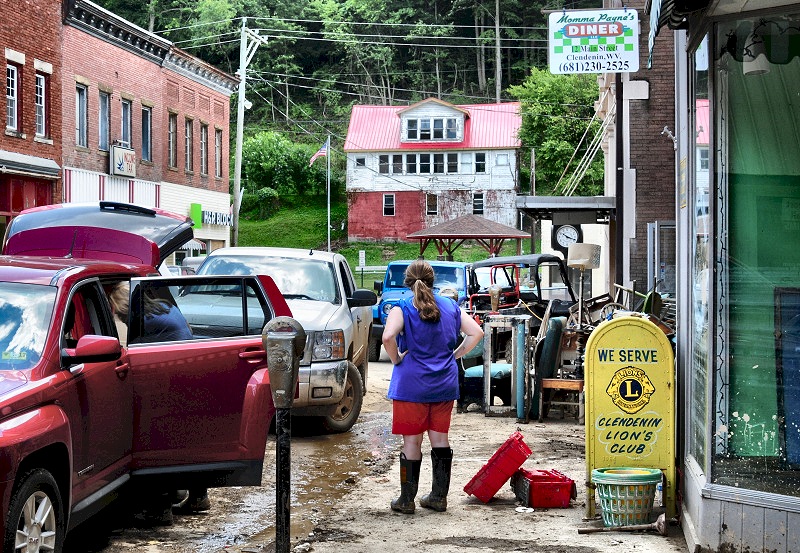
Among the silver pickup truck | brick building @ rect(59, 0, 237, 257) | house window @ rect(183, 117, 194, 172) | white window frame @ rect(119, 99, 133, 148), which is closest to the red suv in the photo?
the silver pickup truck

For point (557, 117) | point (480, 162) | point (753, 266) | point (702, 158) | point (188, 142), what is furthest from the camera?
point (480, 162)

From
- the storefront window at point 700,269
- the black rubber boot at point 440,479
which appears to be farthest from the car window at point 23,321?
the storefront window at point 700,269

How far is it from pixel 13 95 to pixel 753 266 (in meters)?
22.2

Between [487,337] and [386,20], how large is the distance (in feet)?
248

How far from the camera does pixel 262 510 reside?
7945 millimetres

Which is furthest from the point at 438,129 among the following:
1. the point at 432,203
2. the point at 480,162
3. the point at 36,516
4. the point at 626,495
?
the point at 36,516

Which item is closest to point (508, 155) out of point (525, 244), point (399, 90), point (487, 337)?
point (525, 244)

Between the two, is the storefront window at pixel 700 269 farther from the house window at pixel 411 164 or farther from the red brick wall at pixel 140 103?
the house window at pixel 411 164

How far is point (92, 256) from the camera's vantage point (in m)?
11.6

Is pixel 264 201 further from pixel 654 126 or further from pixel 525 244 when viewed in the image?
pixel 654 126

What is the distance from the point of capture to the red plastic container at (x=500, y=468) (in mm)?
7938

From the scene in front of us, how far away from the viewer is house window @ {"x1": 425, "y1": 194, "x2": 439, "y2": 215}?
64188mm

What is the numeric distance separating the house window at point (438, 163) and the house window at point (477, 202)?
8.25 feet

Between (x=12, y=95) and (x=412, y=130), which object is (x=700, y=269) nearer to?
(x=12, y=95)
